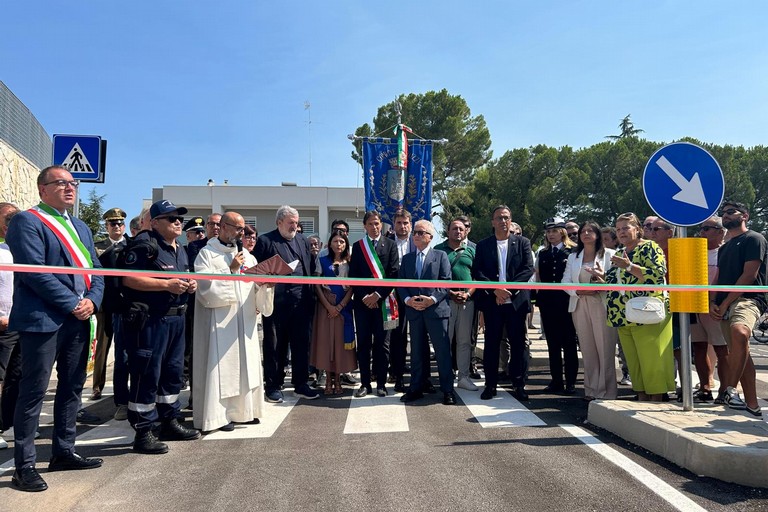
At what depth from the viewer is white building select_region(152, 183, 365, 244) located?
37.0 meters

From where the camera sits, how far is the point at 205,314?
507 cm

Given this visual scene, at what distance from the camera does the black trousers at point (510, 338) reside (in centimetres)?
631

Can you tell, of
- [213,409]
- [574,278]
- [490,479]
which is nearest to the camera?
[490,479]

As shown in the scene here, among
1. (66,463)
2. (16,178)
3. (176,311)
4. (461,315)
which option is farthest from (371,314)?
(16,178)

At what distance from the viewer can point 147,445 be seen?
14.3ft

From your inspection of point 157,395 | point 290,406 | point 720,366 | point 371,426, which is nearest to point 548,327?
point 720,366

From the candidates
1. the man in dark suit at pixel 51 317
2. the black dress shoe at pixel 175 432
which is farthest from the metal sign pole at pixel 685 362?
the man in dark suit at pixel 51 317

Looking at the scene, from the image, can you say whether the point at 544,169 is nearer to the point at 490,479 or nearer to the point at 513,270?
the point at 513,270

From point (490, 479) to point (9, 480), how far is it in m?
3.38

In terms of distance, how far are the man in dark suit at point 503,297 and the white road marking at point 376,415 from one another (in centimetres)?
112

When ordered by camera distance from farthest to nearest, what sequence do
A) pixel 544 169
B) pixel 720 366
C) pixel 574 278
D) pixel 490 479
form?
1. pixel 544 169
2. pixel 574 278
3. pixel 720 366
4. pixel 490 479

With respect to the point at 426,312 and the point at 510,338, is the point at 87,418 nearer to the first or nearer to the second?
the point at 426,312

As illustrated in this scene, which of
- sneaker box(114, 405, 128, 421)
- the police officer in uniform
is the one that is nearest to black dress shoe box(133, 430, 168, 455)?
the police officer in uniform

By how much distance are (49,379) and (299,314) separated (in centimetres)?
294
